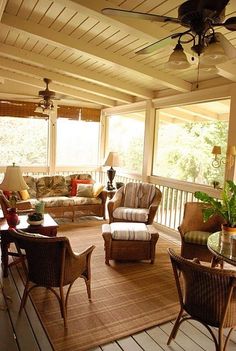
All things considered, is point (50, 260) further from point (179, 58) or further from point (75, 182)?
point (75, 182)

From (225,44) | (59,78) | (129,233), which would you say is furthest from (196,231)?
(59,78)

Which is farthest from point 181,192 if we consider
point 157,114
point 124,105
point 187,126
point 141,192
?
point 124,105

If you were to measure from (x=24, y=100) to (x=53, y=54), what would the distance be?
2.36 meters

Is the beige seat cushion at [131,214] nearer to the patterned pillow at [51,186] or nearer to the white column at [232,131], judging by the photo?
the white column at [232,131]

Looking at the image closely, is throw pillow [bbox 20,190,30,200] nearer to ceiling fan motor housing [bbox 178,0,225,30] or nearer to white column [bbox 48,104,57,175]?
white column [bbox 48,104,57,175]

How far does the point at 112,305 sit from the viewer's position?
2684mm

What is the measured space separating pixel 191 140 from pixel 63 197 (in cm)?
271

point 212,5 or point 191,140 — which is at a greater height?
point 212,5

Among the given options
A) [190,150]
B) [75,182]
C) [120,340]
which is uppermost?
[190,150]

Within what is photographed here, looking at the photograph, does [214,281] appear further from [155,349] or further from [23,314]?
[23,314]

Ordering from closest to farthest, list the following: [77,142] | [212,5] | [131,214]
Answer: [212,5], [131,214], [77,142]

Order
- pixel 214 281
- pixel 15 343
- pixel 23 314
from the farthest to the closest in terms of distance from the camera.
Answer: pixel 23 314 < pixel 15 343 < pixel 214 281

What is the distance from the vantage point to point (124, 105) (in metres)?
6.28

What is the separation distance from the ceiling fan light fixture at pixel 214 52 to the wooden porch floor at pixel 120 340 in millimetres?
2122
